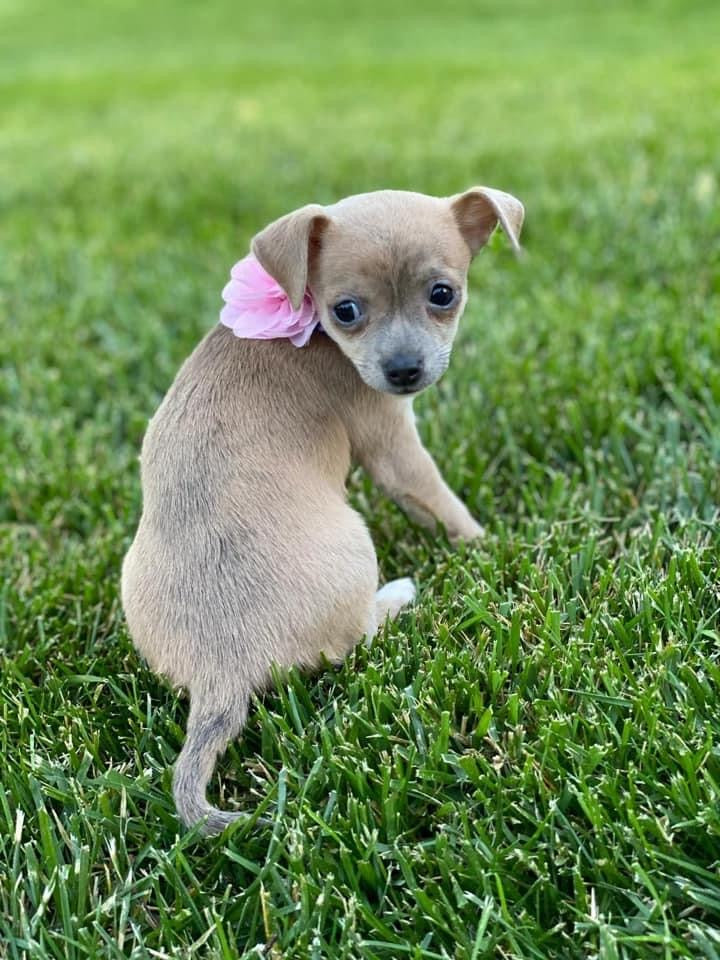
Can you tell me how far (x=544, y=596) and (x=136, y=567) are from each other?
4.01 ft

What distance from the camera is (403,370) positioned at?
2.95 metres

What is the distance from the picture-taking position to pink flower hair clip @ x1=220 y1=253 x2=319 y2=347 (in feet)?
10.2

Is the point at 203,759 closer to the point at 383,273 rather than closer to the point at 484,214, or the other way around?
the point at 383,273

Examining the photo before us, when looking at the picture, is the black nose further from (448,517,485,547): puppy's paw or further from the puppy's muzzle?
(448,517,485,547): puppy's paw

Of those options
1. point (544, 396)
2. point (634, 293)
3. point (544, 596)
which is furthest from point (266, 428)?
point (634, 293)

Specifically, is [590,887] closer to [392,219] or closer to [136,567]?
[136,567]

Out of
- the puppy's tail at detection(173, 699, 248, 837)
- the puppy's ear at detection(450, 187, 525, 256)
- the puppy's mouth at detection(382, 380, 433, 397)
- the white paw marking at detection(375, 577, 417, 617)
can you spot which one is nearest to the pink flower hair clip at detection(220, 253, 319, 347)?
the puppy's mouth at detection(382, 380, 433, 397)

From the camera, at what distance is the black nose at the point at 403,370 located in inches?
116


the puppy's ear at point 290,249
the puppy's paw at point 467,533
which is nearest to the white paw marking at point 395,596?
the puppy's paw at point 467,533

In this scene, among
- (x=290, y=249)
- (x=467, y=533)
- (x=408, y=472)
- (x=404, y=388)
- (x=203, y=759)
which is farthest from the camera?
(x=467, y=533)

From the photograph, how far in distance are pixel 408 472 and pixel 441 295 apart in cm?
63

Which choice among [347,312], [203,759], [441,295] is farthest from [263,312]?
[203,759]

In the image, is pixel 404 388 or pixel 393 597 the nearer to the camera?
pixel 404 388

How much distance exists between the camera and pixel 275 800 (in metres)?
2.58
